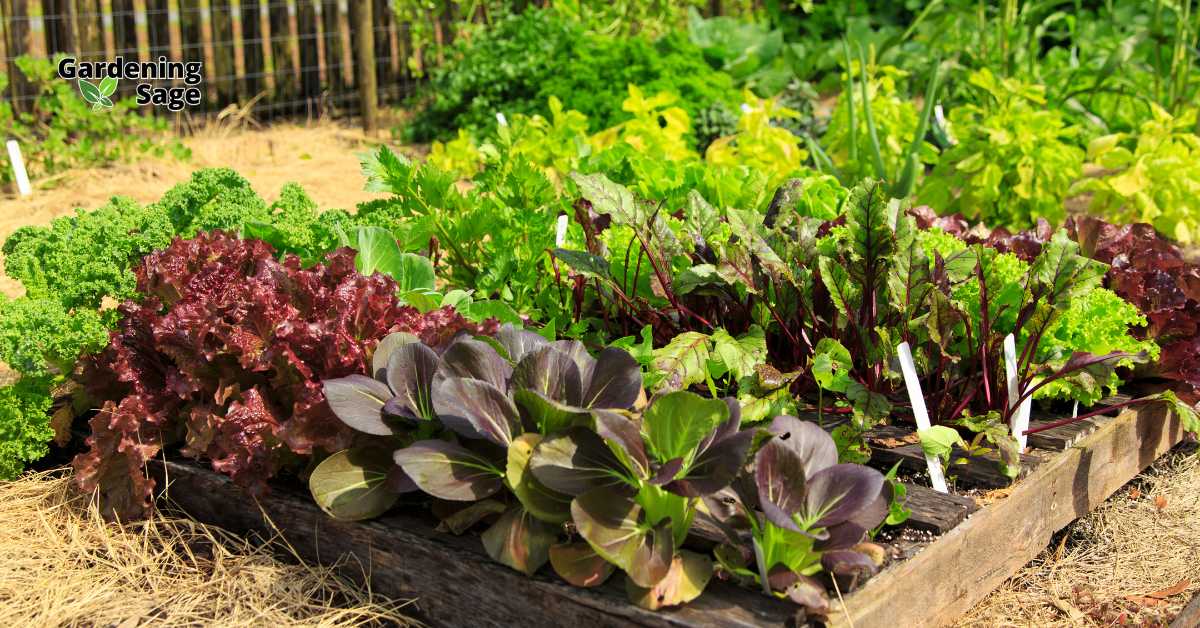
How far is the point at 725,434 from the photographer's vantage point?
6.31 ft

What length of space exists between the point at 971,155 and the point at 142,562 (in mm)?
3127

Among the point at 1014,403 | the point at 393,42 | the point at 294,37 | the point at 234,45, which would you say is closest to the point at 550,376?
the point at 1014,403

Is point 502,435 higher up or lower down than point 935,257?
lower down

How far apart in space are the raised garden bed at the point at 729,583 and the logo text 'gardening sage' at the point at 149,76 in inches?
170

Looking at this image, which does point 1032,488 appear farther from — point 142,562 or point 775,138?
point 775,138

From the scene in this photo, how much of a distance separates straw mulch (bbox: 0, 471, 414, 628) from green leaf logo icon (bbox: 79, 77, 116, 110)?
3.50 m

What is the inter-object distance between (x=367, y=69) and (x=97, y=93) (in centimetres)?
160

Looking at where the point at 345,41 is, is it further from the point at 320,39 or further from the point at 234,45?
the point at 234,45

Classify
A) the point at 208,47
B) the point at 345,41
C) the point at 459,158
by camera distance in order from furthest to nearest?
the point at 345,41, the point at 208,47, the point at 459,158

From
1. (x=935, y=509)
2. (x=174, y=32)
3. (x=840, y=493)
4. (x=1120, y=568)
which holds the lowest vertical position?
(x=1120, y=568)

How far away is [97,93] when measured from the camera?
5.57 m

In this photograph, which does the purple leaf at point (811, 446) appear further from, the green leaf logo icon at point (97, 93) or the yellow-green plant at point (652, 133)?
the green leaf logo icon at point (97, 93)

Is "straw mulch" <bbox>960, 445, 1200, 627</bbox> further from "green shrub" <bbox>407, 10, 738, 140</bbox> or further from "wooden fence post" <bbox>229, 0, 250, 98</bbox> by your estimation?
"wooden fence post" <bbox>229, 0, 250, 98</bbox>

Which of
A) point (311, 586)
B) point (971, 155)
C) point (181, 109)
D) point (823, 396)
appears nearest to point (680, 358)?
point (823, 396)
